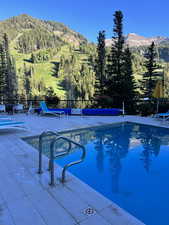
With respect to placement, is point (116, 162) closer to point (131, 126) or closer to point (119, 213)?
point (119, 213)

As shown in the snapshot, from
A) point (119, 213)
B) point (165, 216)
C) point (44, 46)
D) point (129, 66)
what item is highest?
point (44, 46)

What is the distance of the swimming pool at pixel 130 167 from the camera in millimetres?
2139

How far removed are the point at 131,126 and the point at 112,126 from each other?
2.62ft

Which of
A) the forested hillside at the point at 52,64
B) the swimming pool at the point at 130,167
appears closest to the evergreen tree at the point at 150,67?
the forested hillside at the point at 52,64

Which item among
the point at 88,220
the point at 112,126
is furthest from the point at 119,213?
the point at 112,126

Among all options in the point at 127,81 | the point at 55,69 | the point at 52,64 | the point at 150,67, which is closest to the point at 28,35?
the point at 52,64

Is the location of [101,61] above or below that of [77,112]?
above

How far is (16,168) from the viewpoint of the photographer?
2.61 m

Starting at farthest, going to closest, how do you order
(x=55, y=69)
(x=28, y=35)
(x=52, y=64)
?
(x=28, y=35) → (x=52, y=64) → (x=55, y=69)

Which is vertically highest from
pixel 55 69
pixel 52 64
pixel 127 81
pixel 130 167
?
pixel 52 64

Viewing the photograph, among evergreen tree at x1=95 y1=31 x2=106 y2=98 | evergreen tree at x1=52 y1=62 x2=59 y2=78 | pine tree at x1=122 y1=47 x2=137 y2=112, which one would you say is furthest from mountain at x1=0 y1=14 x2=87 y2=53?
pine tree at x1=122 y1=47 x2=137 y2=112

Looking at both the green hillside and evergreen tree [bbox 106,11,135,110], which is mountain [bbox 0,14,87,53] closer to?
the green hillside

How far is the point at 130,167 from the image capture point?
3244 millimetres

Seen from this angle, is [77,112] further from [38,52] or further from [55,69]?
Result: [38,52]
